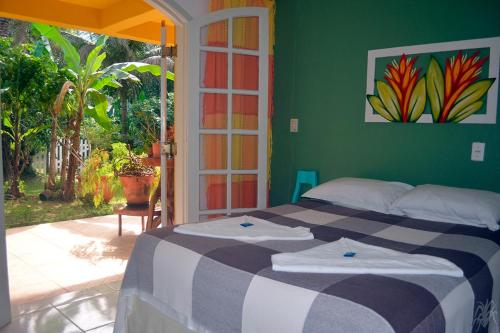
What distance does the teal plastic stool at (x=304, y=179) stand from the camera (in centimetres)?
347

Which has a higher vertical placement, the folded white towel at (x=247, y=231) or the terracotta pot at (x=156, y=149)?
the terracotta pot at (x=156, y=149)

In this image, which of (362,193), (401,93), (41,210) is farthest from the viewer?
(41,210)

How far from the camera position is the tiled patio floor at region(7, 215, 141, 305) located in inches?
127

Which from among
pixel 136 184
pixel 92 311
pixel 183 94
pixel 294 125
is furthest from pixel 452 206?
pixel 136 184

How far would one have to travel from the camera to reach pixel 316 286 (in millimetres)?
1360

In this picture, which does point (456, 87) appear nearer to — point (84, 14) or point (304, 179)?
point (304, 179)

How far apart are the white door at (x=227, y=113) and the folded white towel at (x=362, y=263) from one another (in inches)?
72.3

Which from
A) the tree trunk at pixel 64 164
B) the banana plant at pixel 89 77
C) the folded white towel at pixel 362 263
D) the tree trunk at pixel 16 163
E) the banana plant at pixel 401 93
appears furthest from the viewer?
the tree trunk at pixel 64 164

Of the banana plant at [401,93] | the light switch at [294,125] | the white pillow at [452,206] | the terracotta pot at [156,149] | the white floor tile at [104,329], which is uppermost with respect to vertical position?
the banana plant at [401,93]

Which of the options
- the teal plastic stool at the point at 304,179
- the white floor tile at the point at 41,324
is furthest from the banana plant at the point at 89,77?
the white floor tile at the point at 41,324

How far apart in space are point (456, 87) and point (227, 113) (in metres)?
1.68

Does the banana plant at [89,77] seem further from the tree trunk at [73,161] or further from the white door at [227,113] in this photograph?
the white door at [227,113]


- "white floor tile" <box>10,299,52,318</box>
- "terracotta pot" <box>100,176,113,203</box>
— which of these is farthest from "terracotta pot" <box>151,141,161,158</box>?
→ "terracotta pot" <box>100,176,113,203</box>

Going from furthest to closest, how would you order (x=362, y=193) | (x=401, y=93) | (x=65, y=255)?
1. (x=65, y=255)
2. (x=401, y=93)
3. (x=362, y=193)
